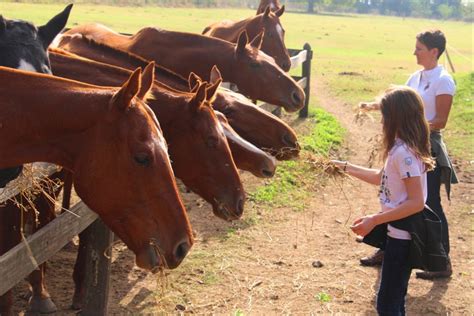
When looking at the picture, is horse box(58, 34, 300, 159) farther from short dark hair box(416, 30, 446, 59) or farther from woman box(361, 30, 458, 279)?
short dark hair box(416, 30, 446, 59)

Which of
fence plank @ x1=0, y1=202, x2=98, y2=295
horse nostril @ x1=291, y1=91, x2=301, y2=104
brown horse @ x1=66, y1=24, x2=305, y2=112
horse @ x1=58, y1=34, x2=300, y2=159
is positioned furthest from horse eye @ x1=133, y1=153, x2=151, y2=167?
horse nostril @ x1=291, y1=91, x2=301, y2=104

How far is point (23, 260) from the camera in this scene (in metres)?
3.38

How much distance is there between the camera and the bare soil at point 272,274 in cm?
527

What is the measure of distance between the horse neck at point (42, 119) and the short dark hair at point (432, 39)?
366 centimetres

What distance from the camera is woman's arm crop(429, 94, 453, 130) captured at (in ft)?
18.8

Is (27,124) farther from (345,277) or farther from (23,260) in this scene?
(345,277)

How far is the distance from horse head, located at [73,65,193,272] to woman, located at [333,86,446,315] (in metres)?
1.65

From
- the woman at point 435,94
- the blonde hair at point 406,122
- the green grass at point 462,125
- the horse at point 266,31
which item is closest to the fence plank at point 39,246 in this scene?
the blonde hair at point 406,122

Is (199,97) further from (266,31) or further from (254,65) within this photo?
(266,31)

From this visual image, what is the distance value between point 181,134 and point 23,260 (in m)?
1.42

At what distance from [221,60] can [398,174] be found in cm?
369

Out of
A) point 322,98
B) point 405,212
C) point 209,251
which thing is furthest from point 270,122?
→ point 322,98

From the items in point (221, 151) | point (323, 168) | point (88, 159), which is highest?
point (88, 159)

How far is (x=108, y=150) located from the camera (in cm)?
301
